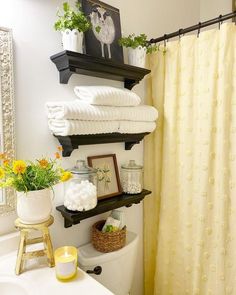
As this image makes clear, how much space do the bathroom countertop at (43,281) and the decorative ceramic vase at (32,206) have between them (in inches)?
7.9

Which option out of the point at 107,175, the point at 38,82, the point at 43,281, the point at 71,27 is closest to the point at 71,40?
the point at 71,27

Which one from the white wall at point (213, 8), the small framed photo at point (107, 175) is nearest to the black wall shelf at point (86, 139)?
the small framed photo at point (107, 175)

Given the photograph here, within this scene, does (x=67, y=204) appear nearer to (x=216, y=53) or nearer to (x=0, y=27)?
(x=0, y=27)

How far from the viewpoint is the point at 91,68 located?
45.1 inches

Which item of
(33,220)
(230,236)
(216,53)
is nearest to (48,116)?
(33,220)

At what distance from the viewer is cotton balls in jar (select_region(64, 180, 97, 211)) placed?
3.56ft

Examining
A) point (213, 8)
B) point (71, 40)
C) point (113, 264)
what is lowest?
point (113, 264)

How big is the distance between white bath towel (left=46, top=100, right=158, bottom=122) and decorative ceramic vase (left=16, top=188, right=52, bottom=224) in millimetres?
326

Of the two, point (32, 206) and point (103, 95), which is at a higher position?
point (103, 95)

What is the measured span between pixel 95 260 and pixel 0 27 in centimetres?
108

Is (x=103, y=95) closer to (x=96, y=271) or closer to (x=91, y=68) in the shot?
(x=91, y=68)

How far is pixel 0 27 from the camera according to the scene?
3.10 feet

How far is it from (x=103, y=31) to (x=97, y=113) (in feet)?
1.55

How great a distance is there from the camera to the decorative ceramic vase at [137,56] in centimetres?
136
